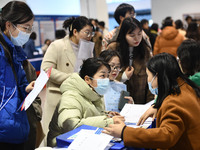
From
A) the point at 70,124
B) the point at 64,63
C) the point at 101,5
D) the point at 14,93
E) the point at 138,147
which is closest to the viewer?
the point at 138,147

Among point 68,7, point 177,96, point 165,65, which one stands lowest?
point 177,96

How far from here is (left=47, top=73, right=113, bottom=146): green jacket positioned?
1.81 m

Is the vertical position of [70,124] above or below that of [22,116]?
below

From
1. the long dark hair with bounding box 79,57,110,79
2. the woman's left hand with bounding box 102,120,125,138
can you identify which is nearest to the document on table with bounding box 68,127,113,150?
the woman's left hand with bounding box 102,120,125,138

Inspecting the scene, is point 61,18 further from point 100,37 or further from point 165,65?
point 165,65

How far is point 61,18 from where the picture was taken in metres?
6.76

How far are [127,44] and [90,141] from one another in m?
1.66

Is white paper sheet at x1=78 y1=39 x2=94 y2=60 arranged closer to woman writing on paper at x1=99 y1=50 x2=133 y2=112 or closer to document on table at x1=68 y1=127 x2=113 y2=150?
woman writing on paper at x1=99 y1=50 x2=133 y2=112

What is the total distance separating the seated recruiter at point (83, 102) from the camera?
182 cm

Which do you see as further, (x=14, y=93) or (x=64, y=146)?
(x=14, y=93)

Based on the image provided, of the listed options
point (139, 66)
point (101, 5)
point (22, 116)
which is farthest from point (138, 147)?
point (101, 5)

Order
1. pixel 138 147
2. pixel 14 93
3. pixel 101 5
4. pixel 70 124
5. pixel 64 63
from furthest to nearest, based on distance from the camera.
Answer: pixel 101 5 → pixel 64 63 → pixel 70 124 → pixel 14 93 → pixel 138 147

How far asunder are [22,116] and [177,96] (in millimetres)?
970

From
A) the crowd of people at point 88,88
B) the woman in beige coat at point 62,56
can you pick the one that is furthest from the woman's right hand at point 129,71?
the woman in beige coat at point 62,56
